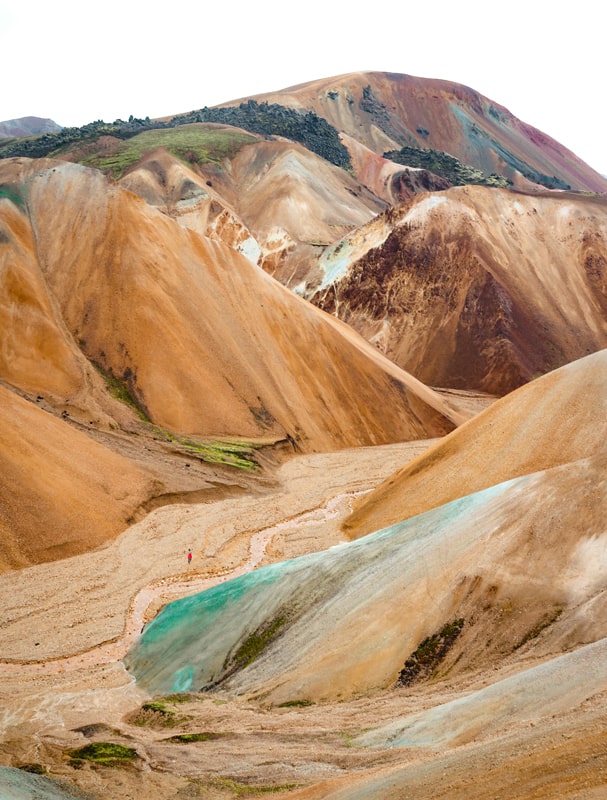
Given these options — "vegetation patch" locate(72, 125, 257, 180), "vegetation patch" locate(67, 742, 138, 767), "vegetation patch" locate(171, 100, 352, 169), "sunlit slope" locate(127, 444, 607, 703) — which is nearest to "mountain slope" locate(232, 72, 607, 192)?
"vegetation patch" locate(171, 100, 352, 169)

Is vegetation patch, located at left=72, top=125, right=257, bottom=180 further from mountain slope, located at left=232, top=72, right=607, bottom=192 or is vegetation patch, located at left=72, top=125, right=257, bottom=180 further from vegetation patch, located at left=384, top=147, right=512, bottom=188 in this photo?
mountain slope, located at left=232, top=72, right=607, bottom=192

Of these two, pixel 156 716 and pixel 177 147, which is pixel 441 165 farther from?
pixel 156 716

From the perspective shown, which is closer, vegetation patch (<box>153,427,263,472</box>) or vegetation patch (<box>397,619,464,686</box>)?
vegetation patch (<box>397,619,464,686</box>)

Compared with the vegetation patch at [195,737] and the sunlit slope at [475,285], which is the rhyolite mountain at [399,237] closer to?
the sunlit slope at [475,285]

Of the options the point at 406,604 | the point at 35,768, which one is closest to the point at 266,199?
the point at 406,604

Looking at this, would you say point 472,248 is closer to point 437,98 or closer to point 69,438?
point 69,438

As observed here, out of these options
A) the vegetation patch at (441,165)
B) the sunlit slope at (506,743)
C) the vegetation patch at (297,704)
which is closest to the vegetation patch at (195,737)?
the vegetation patch at (297,704)
